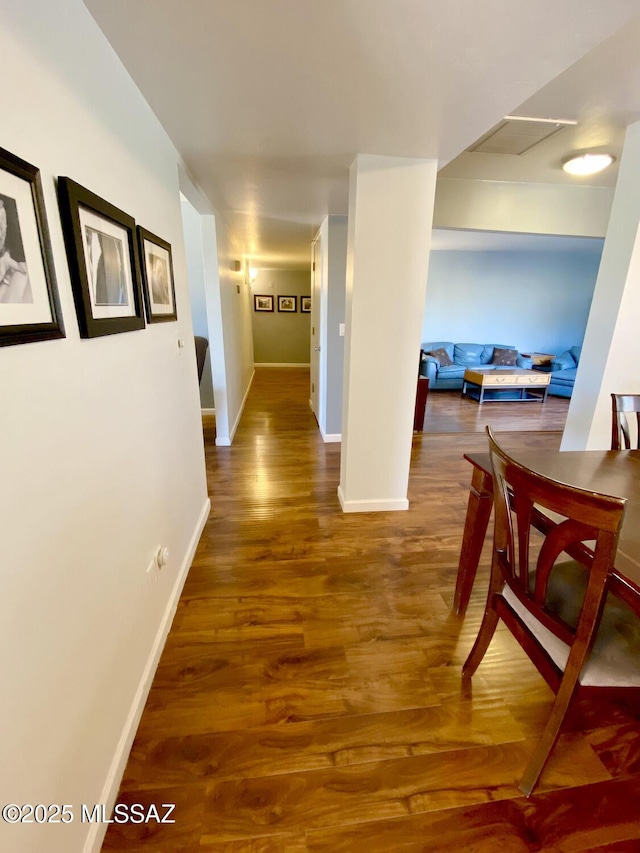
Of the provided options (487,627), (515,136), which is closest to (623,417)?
Answer: (487,627)

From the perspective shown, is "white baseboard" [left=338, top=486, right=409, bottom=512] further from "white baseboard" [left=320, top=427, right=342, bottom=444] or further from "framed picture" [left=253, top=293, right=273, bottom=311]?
"framed picture" [left=253, top=293, right=273, bottom=311]

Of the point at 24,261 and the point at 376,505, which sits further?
the point at 376,505

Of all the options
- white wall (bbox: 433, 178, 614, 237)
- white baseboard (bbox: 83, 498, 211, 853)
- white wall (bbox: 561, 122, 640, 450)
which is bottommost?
white baseboard (bbox: 83, 498, 211, 853)

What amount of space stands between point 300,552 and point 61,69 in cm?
215

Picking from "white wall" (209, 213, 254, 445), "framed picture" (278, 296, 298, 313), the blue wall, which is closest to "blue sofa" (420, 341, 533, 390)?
the blue wall

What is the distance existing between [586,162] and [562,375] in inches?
174

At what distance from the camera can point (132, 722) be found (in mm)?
1189

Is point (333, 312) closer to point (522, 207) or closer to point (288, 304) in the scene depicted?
point (522, 207)

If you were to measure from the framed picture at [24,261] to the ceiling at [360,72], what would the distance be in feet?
2.34

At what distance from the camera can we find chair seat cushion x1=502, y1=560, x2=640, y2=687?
0.94 meters

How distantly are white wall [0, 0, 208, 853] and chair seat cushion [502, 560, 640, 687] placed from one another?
1.32 metres

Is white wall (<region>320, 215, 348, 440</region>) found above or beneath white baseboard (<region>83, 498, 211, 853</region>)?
above

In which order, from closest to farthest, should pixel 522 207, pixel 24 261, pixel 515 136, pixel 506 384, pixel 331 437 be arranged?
pixel 24 261 < pixel 515 136 < pixel 522 207 < pixel 331 437 < pixel 506 384

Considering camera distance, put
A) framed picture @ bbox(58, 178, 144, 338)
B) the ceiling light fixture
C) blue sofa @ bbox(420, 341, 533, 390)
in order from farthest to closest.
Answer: blue sofa @ bbox(420, 341, 533, 390) → the ceiling light fixture → framed picture @ bbox(58, 178, 144, 338)
